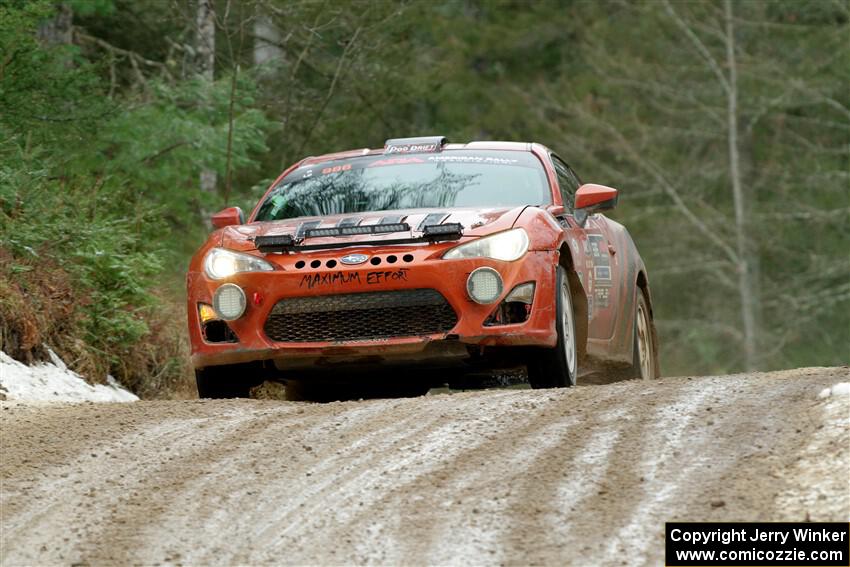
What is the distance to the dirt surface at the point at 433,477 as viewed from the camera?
526 cm

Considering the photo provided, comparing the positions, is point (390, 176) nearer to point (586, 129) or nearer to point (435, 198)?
point (435, 198)

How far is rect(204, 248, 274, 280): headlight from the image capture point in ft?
28.0


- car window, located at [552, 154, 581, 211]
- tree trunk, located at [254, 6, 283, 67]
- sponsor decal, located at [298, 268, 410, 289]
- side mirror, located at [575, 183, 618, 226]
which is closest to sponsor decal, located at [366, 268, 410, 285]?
sponsor decal, located at [298, 268, 410, 289]

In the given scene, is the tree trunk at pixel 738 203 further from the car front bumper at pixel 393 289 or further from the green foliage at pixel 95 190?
the car front bumper at pixel 393 289

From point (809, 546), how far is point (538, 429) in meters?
1.81

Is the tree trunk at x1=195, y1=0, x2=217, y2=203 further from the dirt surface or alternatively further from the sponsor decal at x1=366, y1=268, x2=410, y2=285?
the dirt surface

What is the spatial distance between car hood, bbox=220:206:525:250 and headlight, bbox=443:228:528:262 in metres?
0.06

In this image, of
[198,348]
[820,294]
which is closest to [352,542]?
[198,348]

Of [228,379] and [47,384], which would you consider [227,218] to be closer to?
[228,379]

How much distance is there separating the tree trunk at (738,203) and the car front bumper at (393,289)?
27425mm

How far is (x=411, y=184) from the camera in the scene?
31.9 ft

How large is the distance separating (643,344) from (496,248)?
11.7 feet

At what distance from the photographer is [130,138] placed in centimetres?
1638
